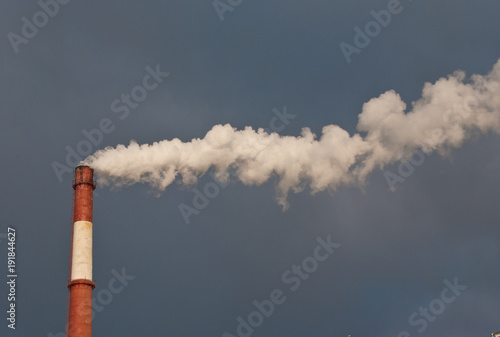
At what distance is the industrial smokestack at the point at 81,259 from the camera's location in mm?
44000

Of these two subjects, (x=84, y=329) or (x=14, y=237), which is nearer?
(x=84, y=329)

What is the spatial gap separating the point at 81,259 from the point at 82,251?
58 centimetres

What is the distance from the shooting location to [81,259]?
152 feet

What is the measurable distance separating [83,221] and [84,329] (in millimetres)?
7631

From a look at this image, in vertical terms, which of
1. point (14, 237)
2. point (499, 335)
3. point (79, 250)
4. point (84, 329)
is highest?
point (14, 237)

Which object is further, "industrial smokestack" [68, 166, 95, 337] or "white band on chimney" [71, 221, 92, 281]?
"white band on chimney" [71, 221, 92, 281]

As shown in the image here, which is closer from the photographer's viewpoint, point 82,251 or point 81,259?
point 81,259

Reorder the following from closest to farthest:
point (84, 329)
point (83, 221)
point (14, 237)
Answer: point (84, 329) → point (83, 221) → point (14, 237)

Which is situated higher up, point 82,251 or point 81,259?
point 82,251

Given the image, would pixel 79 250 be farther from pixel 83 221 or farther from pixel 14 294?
pixel 14 294

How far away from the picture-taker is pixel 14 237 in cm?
5078

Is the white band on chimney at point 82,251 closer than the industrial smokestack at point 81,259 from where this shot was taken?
No

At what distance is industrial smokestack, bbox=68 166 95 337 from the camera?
44.0 metres

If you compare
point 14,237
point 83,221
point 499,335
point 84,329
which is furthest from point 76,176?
point 499,335
